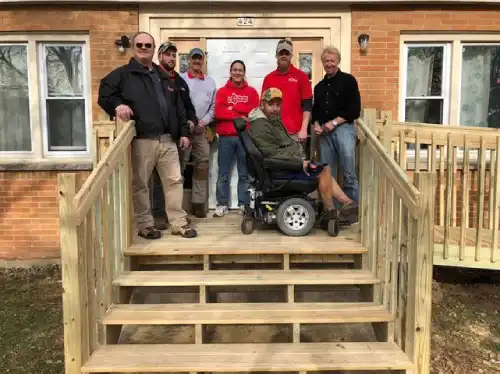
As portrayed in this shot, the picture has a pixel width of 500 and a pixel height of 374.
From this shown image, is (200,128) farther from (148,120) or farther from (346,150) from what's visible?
(346,150)

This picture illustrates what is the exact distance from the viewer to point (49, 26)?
610 cm

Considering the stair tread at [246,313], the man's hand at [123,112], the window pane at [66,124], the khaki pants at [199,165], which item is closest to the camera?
the stair tread at [246,313]

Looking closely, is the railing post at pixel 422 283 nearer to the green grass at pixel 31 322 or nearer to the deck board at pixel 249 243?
the deck board at pixel 249 243

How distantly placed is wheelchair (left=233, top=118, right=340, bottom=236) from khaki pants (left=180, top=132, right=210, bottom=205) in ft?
2.96

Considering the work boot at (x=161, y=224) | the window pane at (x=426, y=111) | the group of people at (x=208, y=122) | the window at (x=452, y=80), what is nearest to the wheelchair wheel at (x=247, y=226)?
the group of people at (x=208, y=122)

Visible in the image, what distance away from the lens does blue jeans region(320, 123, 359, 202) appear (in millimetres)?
4777

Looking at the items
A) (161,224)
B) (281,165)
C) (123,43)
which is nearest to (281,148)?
(281,165)

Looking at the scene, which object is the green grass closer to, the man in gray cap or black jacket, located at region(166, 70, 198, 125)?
the man in gray cap

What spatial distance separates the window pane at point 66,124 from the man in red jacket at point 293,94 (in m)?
2.79

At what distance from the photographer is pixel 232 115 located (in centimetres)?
532

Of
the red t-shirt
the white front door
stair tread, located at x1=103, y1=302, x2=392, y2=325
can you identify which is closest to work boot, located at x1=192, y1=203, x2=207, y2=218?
the white front door

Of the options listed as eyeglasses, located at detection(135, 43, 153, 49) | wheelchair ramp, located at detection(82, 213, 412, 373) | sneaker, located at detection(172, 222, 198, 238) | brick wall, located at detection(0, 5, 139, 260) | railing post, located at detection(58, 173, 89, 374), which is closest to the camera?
railing post, located at detection(58, 173, 89, 374)

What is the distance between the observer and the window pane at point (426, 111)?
6473 millimetres

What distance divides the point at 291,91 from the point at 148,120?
5.46 ft
